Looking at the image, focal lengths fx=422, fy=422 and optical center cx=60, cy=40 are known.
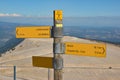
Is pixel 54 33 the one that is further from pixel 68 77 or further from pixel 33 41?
pixel 33 41

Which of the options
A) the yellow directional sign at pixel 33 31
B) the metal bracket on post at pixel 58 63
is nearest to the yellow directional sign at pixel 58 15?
the yellow directional sign at pixel 33 31

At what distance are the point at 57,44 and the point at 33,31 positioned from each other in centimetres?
55

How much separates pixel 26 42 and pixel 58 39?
34.7m

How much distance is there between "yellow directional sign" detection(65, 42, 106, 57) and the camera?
298 inches

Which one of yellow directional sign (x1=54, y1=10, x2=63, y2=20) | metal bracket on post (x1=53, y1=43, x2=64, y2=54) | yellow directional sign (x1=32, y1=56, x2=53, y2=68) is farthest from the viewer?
yellow directional sign (x1=32, y1=56, x2=53, y2=68)

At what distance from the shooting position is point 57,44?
7633mm

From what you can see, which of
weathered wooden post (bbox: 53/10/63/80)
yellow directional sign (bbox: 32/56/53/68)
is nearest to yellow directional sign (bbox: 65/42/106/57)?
weathered wooden post (bbox: 53/10/63/80)

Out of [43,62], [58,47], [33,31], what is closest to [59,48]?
[58,47]

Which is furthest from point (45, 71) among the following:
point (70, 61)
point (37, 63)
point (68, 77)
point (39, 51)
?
point (37, 63)

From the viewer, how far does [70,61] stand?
1144 inches

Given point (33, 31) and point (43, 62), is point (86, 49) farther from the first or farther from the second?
point (33, 31)

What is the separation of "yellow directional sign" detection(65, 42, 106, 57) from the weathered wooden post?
0.51 feet

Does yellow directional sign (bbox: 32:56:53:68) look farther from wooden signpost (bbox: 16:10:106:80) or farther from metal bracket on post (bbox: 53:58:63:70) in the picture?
metal bracket on post (bbox: 53:58:63:70)

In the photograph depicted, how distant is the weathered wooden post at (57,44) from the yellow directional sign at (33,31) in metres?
0.19
